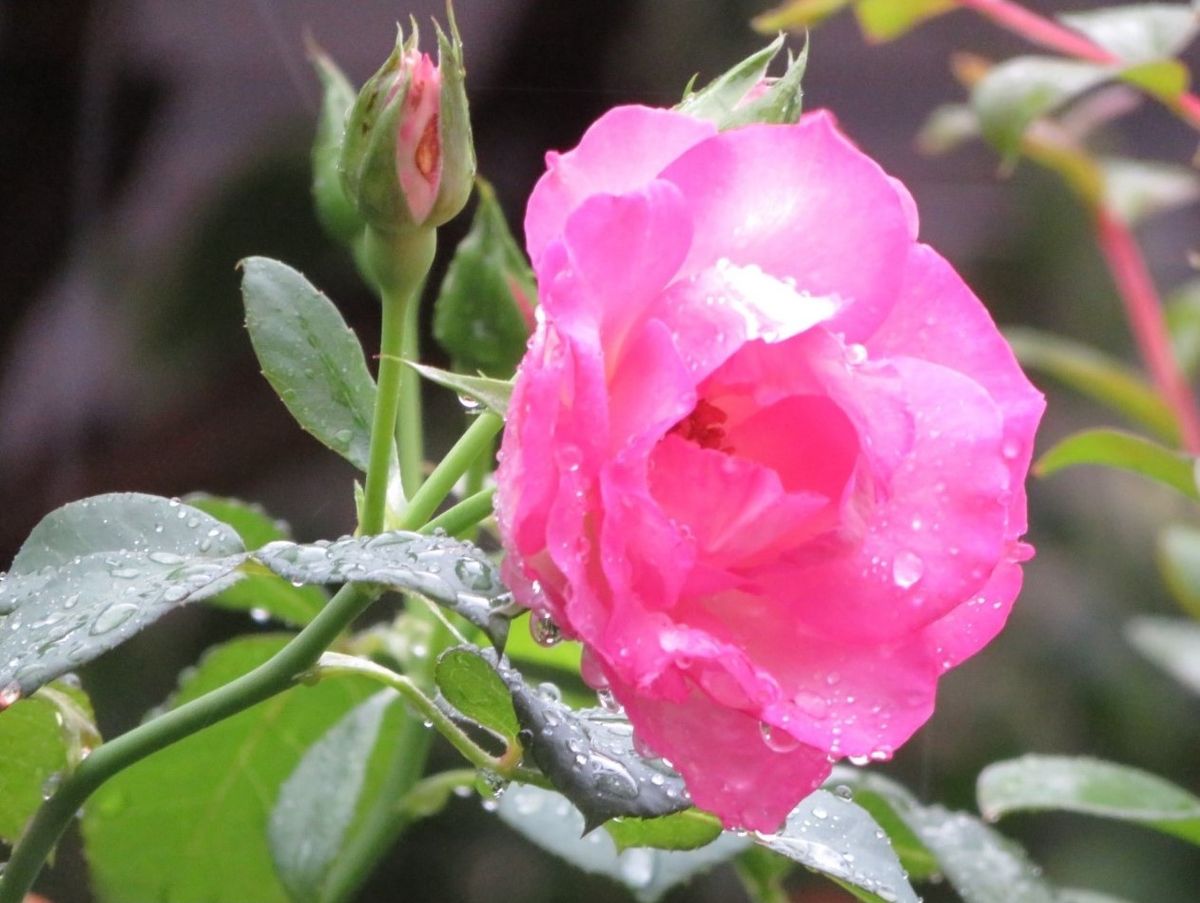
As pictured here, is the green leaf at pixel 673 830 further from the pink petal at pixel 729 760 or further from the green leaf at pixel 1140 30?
the green leaf at pixel 1140 30

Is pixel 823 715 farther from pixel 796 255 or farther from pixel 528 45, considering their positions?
pixel 528 45

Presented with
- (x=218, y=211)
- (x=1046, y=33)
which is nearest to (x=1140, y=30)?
(x=1046, y=33)

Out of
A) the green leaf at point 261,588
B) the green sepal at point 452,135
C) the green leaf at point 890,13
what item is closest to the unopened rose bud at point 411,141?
the green sepal at point 452,135

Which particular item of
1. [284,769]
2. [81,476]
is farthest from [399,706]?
[81,476]

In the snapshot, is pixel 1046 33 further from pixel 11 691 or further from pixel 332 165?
pixel 11 691

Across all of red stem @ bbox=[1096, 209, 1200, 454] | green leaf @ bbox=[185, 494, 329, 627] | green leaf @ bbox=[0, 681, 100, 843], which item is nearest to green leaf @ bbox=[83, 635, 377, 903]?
green leaf @ bbox=[185, 494, 329, 627]

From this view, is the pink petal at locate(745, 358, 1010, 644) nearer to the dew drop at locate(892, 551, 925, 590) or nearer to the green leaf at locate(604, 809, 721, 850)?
the dew drop at locate(892, 551, 925, 590)
